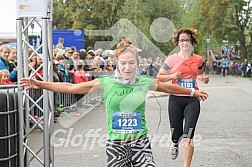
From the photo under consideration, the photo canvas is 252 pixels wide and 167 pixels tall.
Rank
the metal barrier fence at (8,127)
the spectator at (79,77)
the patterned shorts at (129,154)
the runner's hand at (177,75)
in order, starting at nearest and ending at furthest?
the patterned shorts at (129,154)
the metal barrier fence at (8,127)
the runner's hand at (177,75)
the spectator at (79,77)

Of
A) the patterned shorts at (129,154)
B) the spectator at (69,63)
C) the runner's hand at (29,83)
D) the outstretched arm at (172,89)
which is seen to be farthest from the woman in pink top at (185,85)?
the spectator at (69,63)

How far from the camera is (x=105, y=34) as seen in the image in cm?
3031

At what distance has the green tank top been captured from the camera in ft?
15.7

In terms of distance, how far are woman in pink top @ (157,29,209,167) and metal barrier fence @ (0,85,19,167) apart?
204 cm

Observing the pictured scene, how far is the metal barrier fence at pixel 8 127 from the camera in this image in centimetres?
524

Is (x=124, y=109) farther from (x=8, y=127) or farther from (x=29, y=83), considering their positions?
(x=8, y=127)

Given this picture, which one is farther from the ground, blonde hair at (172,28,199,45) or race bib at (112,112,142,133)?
blonde hair at (172,28,199,45)

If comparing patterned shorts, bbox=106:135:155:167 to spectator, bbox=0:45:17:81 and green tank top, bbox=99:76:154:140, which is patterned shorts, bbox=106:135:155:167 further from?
spectator, bbox=0:45:17:81

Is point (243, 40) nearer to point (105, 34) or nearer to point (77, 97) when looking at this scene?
point (105, 34)

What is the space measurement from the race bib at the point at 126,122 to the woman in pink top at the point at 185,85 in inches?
74.6

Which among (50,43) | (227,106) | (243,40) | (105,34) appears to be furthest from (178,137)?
(243,40)

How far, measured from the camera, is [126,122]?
189 inches

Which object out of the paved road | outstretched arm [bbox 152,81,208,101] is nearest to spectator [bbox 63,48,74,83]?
the paved road

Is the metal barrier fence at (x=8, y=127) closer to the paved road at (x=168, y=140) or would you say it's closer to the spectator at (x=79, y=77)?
the paved road at (x=168, y=140)
